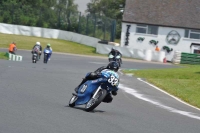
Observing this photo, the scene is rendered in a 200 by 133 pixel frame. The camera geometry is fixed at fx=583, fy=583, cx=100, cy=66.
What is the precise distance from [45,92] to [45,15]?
50.3 metres

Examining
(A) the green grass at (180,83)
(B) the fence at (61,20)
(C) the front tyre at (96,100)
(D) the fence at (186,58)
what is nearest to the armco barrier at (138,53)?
(D) the fence at (186,58)

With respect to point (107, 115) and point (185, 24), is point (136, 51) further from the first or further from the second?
point (107, 115)

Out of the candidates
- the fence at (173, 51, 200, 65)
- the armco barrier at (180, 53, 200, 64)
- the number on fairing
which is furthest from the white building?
the number on fairing

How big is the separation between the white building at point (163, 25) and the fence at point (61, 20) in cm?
216

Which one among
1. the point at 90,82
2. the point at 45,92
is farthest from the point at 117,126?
the point at 45,92

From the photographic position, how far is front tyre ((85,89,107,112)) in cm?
1208

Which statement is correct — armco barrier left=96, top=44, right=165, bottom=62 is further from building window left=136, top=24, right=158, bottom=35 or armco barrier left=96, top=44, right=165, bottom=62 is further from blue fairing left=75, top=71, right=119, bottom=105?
blue fairing left=75, top=71, right=119, bottom=105

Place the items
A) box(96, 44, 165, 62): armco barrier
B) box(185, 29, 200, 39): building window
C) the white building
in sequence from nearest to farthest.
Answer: box(96, 44, 165, 62): armco barrier, the white building, box(185, 29, 200, 39): building window

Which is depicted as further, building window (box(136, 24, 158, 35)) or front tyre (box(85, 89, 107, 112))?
building window (box(136, 24, 158, 35))

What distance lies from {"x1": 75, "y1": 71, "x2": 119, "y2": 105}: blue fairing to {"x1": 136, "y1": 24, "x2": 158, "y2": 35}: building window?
47564mm

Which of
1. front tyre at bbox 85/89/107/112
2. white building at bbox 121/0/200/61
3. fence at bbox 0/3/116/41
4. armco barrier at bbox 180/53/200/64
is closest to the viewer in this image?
front tyre at bbox 85/89/107/112

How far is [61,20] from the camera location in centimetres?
6475

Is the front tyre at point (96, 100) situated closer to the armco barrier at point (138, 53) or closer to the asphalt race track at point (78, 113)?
the asphalt race track at point (78, 113)

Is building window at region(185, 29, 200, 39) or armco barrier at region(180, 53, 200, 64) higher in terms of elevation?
building window at region(185, 29, 200, 39)
